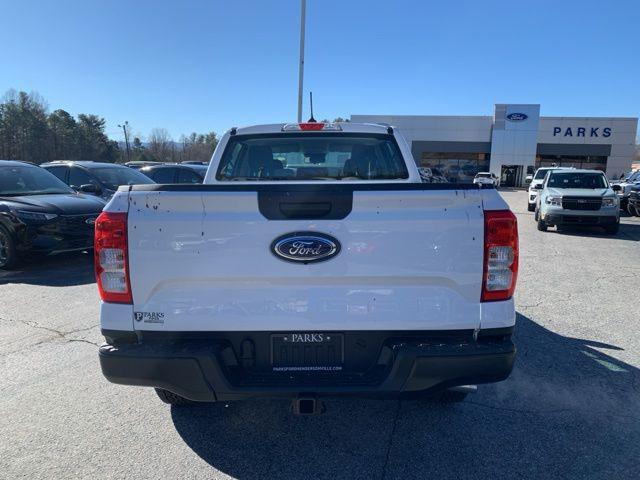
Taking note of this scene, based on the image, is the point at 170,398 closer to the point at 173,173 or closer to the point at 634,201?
the point at 173,173

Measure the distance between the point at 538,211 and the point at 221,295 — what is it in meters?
13.4

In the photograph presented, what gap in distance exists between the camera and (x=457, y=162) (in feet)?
157

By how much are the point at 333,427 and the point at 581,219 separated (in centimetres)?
1183

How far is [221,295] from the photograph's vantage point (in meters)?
2.38

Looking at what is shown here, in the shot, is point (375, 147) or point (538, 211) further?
point (538, 211)

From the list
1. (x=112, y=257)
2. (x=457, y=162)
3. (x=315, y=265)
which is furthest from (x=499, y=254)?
(x=457, y=162)

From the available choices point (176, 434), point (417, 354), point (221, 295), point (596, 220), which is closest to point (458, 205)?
point (417, 354)

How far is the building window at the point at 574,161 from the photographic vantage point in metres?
45.7

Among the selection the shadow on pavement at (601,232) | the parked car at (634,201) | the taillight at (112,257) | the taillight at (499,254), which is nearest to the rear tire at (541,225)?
the shadow on pavement at (601,232)

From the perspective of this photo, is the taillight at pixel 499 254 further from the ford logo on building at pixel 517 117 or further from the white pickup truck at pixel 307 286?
the ford logo on building at pixel 517 117

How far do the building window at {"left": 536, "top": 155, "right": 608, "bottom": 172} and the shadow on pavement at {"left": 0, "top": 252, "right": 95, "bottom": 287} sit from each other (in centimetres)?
4692

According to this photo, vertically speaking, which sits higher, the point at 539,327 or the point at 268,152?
the point at 268,152

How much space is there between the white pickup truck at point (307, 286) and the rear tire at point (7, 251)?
20.7 ft

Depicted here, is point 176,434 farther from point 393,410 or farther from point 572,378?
point 572,378
